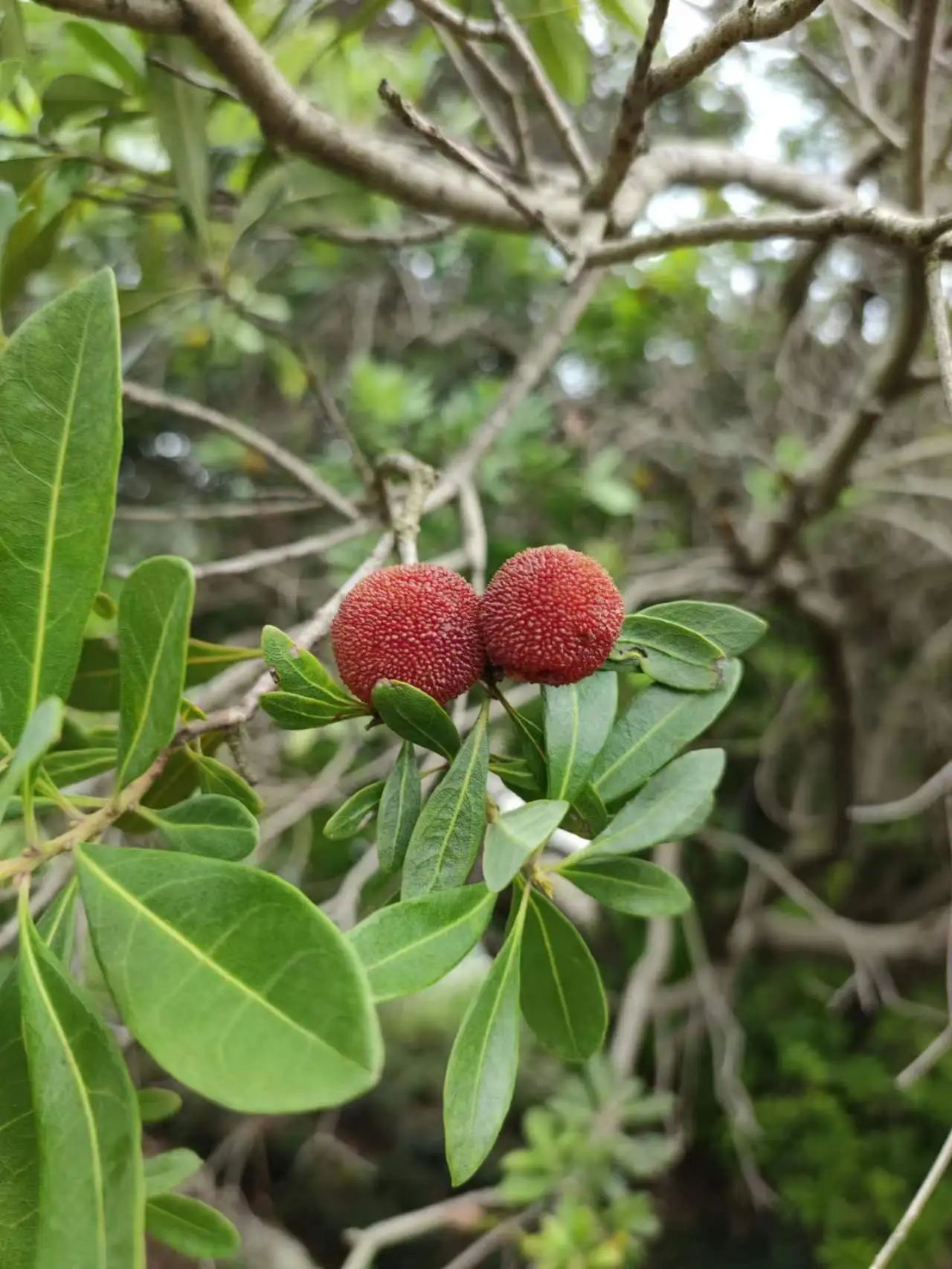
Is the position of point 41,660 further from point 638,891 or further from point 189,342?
point 189,342

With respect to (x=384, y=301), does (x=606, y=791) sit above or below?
below

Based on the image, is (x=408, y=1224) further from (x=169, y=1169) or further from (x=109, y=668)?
(x=109, y=668)

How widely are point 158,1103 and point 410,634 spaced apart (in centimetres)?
40

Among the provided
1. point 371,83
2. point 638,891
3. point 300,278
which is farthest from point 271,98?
point 300,278

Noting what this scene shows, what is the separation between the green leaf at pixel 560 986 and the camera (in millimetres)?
541

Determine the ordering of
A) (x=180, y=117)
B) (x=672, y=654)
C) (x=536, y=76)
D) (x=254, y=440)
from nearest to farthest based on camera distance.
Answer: (x=672, y=654) < (x=536, y=76) < (x=180, y=117) < (x=254, y=440)

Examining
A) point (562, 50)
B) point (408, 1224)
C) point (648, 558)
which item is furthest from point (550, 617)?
point (648, 558)

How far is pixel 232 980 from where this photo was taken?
350mm

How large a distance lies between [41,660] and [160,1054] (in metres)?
0.19

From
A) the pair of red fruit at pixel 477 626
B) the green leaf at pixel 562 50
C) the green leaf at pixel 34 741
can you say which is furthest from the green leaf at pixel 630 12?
the green leaf at pixel 34 741

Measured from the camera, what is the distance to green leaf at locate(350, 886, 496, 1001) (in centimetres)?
41

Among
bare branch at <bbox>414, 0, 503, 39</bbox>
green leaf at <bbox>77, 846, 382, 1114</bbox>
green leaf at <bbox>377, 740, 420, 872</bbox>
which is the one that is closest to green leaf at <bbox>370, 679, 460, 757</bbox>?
green leaf at <bbox>377, 740, 420, 872</bbox>

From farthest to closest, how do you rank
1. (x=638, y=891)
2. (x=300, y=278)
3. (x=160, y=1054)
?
(x=300, y=278), (x=638, y=891), (x=160, y=1054)

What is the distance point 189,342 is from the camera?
1.83 metres
